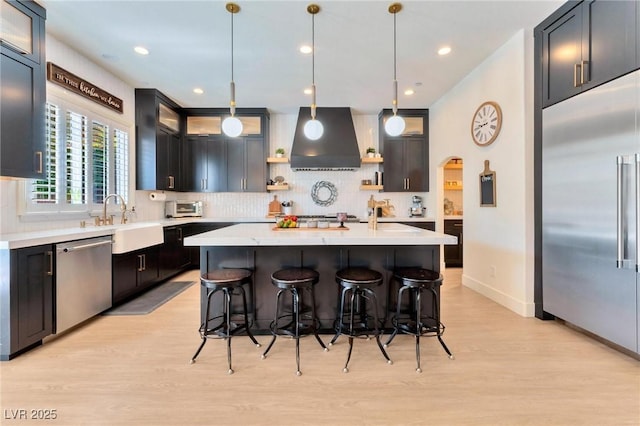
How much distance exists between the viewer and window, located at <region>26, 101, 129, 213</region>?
290cm

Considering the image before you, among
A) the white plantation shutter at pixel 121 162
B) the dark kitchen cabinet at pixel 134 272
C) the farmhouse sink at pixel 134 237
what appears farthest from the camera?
the white plantation shutter at pixel 121 162

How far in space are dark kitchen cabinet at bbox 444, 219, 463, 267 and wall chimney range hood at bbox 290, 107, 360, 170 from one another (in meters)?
2.05

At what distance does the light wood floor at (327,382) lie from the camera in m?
1.61

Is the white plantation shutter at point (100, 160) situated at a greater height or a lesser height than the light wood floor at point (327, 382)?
greater

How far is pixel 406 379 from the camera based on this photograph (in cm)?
193

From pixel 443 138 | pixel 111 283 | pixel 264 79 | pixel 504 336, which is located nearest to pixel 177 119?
pixel 264 79

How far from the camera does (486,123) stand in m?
3.53


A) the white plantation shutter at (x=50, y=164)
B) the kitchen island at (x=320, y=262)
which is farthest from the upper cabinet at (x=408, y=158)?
the white plantation shutter at (x=50, y=164)

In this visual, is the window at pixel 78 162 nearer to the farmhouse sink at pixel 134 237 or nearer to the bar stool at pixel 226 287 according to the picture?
the farmhouse sink at pixel 134 237

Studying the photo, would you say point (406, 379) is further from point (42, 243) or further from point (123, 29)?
point (123, 29)

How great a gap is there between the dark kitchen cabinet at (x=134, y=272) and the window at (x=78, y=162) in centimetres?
79

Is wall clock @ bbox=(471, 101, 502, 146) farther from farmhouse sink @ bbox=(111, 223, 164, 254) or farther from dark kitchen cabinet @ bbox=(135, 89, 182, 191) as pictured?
dark kitchen cabinet @ bbox=(135, 89, 182, 191)

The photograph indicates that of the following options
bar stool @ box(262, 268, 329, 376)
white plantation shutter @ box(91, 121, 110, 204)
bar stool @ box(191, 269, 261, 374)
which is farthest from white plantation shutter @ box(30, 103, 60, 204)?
bar stool @ box(262, 268, 329, 376)

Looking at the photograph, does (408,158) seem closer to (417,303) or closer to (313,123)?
(313,123)
